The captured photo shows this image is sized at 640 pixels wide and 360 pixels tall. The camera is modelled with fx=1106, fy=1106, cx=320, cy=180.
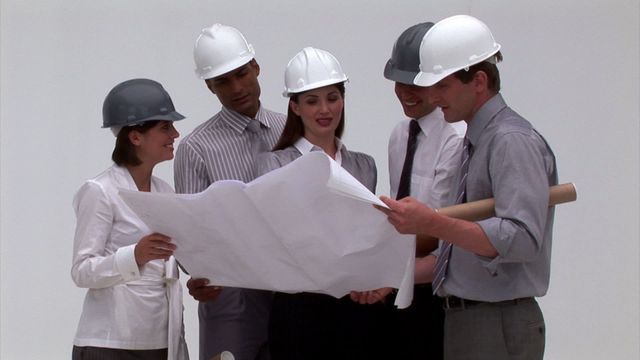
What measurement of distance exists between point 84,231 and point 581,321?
3.55 meters

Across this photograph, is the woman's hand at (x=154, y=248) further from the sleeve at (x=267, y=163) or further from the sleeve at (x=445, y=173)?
the sleeve at (x=445, y=173)

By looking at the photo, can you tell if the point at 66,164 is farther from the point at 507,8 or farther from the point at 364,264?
the point at 364,264

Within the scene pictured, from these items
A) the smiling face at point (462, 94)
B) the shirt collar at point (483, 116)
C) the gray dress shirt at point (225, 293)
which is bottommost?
the gray dress shirt at point (225, 293)

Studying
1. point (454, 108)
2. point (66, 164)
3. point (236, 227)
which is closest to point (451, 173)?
point (454, 108)

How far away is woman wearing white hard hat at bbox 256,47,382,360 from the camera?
3.59 m

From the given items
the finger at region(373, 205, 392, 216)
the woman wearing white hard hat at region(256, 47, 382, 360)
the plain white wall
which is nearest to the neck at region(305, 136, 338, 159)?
the woman wearing white hard hat at region(256, 47, 382, 360)

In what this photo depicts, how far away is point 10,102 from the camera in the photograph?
6207 millimetres

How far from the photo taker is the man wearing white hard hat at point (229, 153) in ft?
12.5

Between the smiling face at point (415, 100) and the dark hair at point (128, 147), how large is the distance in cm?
81

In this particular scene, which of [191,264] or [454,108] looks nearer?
[454,108]

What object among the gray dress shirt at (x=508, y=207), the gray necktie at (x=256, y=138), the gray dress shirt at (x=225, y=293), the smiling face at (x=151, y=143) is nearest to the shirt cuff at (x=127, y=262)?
the smiling face at (x=151, y=143)

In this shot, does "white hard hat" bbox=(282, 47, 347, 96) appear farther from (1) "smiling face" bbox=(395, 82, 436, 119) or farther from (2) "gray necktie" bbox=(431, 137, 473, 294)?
(2) "gray necktie" bbox=(431, 137, 473, 294)

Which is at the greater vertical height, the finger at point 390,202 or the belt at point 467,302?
the finger at point 390,202

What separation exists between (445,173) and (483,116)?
1.41 feet
